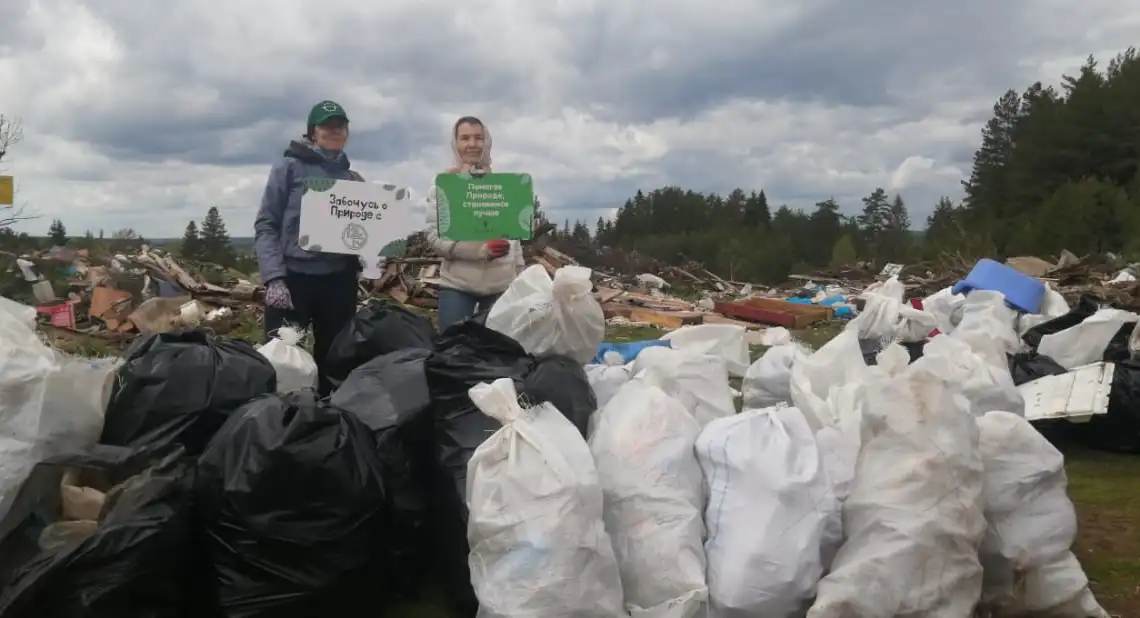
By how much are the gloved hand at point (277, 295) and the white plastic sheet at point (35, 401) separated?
1084mm

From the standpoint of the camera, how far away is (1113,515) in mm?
3387

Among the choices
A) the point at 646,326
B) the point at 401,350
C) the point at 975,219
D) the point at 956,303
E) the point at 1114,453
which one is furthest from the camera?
the point at 975,219

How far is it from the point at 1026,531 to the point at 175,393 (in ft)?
8.38

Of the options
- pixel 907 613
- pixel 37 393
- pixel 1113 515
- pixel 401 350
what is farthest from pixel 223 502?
pixel 1113 515

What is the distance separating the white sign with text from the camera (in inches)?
146

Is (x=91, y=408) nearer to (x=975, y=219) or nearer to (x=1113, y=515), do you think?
(x=1113, y=515)

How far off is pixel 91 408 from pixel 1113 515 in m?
3.58

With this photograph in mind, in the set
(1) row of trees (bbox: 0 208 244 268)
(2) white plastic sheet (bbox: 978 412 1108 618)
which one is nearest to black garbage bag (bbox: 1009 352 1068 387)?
(2) white plastic sheet (bbox: 978 412 1108 618)

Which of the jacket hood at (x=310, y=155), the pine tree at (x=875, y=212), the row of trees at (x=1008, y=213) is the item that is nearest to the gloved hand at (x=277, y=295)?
the jacket hood at (x=310, y=155)

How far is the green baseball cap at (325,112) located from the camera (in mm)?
3715

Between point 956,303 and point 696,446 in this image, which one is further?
point 956,303

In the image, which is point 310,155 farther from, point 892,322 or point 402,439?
point 892,322

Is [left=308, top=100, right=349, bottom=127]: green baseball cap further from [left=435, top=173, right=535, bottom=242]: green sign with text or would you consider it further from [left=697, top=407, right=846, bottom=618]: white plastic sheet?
[left=697, top=407, right=846, bottom=618]: white plastic sheet

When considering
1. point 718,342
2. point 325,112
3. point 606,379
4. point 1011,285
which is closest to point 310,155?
point 325,112
